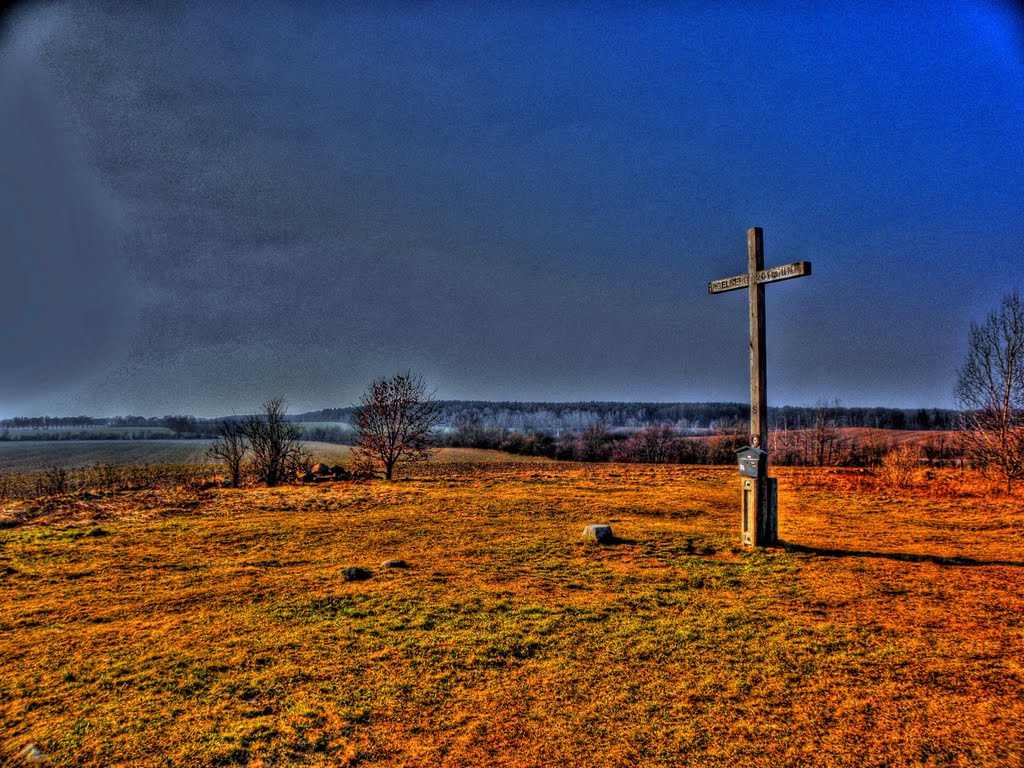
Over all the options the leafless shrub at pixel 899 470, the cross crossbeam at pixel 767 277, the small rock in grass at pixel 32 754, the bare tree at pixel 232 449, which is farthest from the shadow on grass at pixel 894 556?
the bare tree at pixel 232 449

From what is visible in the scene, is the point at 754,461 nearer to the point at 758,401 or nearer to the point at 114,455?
the point at 758,401

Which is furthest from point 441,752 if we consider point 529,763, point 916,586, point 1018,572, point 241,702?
point 1018,572

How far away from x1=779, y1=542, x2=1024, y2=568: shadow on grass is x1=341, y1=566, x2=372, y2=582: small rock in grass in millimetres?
7054

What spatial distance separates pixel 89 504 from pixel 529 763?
53.6 feet

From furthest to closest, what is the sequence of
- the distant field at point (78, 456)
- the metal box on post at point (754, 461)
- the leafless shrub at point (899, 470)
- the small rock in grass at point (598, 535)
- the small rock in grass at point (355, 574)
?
1. the distant field at point (78, 456)
2. the leafless shrub at point (899, 470)
3. the small rock in grass at point (598, 535)
4. the metal box on post at point (754, 461)
5. the small rock in grass at point (355, 574)

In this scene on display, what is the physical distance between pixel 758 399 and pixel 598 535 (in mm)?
3850

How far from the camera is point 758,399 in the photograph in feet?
31.0

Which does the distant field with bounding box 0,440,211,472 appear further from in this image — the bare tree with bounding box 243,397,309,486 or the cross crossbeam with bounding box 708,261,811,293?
the cross crossbeam with bounding box 708,261,811,293

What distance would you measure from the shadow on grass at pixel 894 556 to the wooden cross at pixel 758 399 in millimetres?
426

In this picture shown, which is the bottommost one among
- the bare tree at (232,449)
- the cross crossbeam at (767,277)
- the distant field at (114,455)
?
the distant field at (114,455)

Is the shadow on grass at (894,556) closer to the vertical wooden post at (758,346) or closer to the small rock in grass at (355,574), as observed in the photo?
the vertical wooden post at (758,346)

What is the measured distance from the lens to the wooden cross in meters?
9.15

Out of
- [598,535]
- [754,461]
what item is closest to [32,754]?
[598,535]

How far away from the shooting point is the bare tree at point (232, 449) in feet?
71.3
